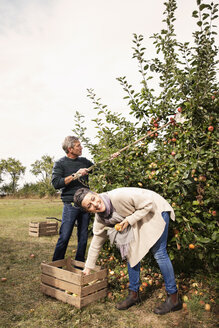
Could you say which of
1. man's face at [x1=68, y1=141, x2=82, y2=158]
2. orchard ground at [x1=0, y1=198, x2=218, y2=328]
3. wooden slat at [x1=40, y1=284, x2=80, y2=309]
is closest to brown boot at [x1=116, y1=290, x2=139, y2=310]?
orchard ground at [x1=0, y1=198, x2=218, y2=328]

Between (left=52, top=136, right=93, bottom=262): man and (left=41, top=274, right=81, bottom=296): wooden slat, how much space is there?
463mm

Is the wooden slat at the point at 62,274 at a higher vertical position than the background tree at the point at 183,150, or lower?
lower

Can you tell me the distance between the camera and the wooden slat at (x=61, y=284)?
3064mm

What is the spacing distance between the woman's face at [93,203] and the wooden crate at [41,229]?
5139 millimetres

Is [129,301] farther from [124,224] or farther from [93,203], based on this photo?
[93,203]

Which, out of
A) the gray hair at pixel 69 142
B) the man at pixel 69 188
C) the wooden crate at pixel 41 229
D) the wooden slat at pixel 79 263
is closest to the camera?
the wooden slat at pixel 79 263

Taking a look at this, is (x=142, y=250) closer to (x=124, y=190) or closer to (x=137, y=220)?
(x=137, y=220)

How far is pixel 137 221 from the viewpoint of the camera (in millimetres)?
2830

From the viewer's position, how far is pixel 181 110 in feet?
11.7

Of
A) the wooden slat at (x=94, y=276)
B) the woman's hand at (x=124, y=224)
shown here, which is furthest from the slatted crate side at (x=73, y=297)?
the woman's hand at (x=124, y=224)

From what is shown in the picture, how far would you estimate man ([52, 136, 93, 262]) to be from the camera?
3873 mm

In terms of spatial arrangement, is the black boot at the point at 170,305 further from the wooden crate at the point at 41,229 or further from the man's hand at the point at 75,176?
the wooden crate at the point at 41,229

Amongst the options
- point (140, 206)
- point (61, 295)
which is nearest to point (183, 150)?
point (140, 206)

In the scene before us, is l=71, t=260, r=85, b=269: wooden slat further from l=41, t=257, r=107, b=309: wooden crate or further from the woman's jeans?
the woman's jeans
